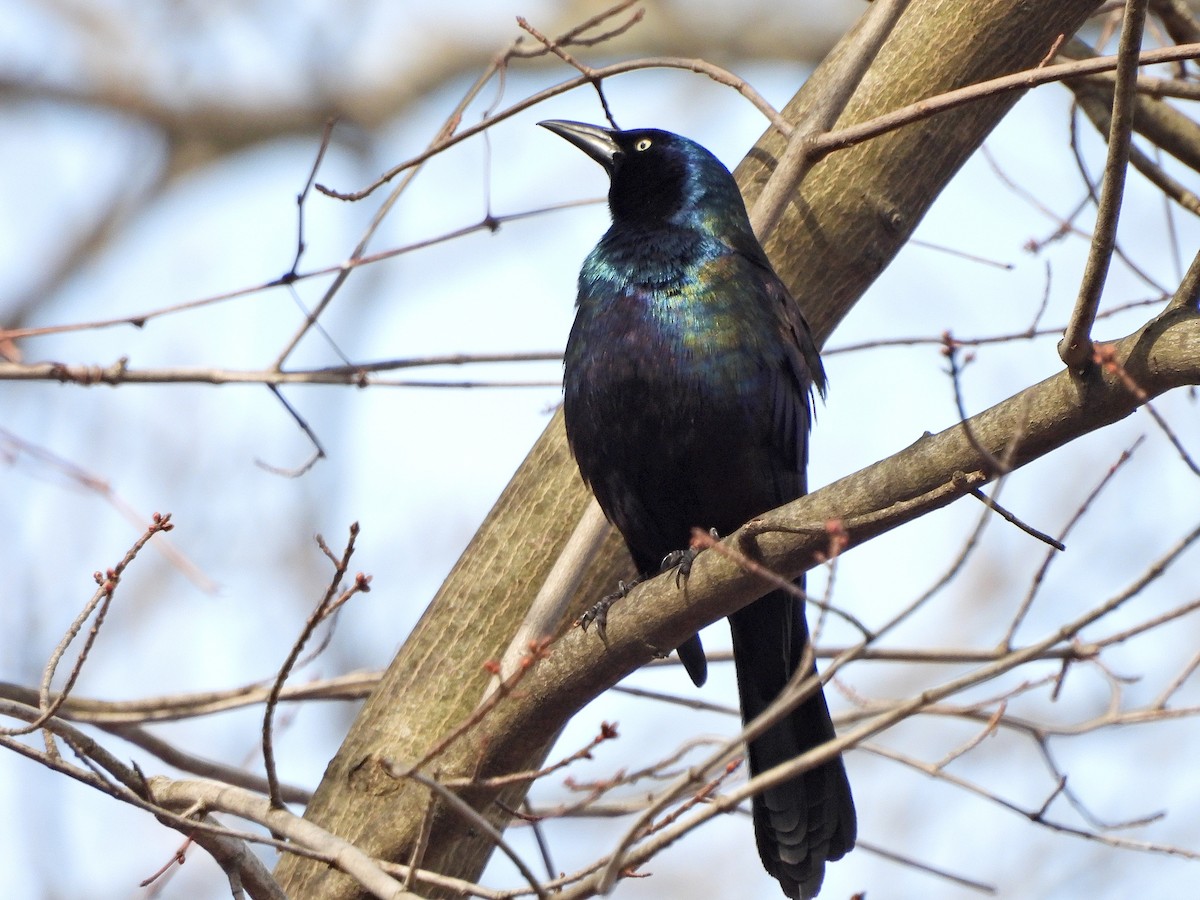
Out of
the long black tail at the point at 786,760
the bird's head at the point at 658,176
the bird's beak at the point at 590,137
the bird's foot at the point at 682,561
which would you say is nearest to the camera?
the bird's foot at the point at 682,561

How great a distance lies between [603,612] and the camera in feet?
10.6

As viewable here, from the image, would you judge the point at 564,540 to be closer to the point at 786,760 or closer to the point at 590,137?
the point at 786,760

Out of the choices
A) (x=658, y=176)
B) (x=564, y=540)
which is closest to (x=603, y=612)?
(x=564, y=540)

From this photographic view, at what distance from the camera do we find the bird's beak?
4.64m

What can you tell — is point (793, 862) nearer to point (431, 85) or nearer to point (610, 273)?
point (610, 273)

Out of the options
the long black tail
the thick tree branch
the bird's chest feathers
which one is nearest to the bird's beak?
the thick tree branch

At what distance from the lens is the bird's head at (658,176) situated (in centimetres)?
407

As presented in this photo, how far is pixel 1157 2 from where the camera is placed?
3.81 m

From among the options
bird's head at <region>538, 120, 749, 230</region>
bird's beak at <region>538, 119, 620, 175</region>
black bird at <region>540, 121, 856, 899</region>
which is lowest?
black bird at <region>540, 121, 856, 899</region>

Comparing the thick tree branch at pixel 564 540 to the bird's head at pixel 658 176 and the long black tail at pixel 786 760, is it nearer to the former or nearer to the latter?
the bird's head at pixel 658 176

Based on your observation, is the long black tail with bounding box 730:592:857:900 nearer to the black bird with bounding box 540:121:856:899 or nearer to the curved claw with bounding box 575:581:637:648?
the black bird with bounding box 540:121:856:899

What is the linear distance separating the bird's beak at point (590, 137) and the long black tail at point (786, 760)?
1.74 m

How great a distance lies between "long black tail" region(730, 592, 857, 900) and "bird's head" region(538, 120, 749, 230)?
1185 millimetres

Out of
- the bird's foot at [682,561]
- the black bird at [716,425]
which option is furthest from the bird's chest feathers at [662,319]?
the bird's foot at [682,561]
